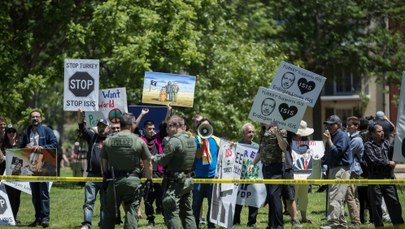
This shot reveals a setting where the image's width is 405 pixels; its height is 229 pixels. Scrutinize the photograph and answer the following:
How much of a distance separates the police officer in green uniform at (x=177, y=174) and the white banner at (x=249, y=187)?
2668mm

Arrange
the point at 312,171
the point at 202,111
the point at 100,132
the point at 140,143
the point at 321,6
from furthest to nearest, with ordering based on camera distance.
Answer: the point at 321,6 → the point at 202,111 → the point at 312,171 → the point at 100,132 → the point at 140,143

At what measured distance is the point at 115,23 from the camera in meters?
26.9

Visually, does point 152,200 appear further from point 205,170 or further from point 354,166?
point 354,166

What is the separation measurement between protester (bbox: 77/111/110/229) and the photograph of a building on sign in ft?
4.73

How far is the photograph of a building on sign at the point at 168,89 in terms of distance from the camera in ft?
54.3

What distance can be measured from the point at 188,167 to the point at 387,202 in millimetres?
3614

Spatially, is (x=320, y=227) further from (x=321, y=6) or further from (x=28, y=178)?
(x=321, y=6)

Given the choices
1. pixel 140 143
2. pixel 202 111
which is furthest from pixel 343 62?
pixel 140 143

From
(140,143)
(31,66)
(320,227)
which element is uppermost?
(31,66)

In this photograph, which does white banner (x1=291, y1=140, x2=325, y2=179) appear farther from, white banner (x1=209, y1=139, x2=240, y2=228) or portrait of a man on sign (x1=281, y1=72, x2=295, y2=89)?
portrait of a man on sign (x1=281, y1=72, x2=295, y2=89)

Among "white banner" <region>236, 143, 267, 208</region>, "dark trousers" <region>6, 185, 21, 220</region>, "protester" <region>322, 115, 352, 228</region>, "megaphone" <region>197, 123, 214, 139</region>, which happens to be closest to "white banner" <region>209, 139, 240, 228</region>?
"white banner" <region>236, 143, 267, 208</region>

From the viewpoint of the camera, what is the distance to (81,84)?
15.9m

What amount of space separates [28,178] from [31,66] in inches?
605

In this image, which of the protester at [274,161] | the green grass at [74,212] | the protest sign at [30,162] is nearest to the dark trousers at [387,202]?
the green grass at [74,212]
